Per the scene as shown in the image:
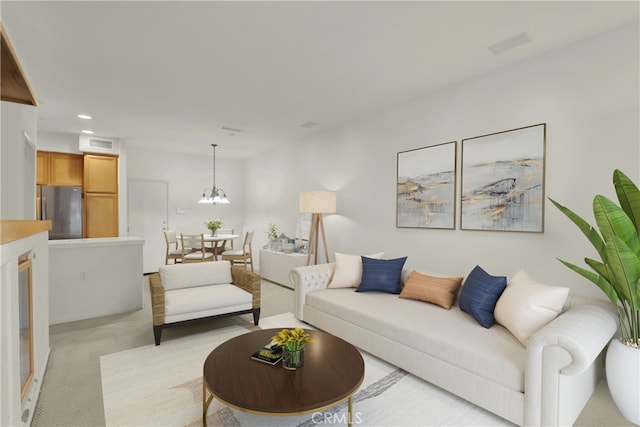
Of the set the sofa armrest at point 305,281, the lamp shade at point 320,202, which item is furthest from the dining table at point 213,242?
the sofa armrest at point 305,281

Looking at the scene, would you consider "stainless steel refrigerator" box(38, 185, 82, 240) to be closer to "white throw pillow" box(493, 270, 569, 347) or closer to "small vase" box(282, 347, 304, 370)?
"small vase" box(282, 347, 304, 370)

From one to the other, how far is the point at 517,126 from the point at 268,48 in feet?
7.78

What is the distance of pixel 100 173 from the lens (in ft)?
18.9

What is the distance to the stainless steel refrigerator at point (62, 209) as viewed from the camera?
521 cm

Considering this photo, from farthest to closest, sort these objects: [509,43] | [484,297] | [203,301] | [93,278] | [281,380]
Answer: [93,278]
[203,301]
[509,43]
[484,297]
[281,380]

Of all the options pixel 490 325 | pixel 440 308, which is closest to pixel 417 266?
pixel 440 308

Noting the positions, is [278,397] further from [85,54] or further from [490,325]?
[85,54]

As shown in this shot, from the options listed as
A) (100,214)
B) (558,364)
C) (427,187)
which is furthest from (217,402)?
(100,214)

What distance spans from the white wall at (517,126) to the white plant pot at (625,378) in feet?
2.42

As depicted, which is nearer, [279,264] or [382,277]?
[382,277]

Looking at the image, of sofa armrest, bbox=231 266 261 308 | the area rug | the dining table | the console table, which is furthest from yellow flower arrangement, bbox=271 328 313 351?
the dining table

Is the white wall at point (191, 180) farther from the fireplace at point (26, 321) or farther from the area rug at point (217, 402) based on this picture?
the fireplace at point (26, 321)

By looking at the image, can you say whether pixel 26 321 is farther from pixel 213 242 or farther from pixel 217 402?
pixel 213 242

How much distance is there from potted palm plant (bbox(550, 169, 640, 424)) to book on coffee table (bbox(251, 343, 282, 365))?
2076mm
